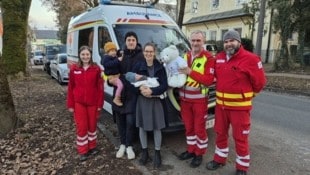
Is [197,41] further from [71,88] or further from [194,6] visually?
[194,6]

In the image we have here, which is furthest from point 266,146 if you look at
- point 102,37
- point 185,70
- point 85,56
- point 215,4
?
point 215,4

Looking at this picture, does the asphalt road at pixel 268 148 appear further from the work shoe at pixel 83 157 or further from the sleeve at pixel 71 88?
the sleeve at pixel 71 88

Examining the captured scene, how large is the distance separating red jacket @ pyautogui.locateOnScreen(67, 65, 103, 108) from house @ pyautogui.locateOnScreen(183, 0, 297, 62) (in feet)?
72.8

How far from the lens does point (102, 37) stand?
7512mm

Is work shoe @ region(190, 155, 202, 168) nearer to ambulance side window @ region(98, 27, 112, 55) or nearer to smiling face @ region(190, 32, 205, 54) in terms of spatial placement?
smiling face @ region(190, 32, 205, 54)

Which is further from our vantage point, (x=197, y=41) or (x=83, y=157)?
(x=83, y=157)

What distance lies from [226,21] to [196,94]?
2988cm

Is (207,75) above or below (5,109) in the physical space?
above

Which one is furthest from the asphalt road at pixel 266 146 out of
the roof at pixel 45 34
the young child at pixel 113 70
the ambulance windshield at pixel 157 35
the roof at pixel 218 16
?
the roof at pixel 45 34

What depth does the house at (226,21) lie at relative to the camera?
27391mm

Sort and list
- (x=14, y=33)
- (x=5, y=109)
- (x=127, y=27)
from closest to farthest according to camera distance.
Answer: (x=5, y=109) < (x=127, y=27) < (x=14, y=33)

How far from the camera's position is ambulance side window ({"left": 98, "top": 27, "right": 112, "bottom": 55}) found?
726cm

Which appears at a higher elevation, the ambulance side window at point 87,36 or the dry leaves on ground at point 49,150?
the ambulance side window at point 87,36

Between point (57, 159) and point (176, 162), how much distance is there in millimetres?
2002
